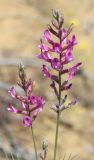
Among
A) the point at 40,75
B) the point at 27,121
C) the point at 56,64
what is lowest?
the point at 40,75

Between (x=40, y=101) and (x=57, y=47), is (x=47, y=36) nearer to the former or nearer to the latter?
(x=57, y=47)

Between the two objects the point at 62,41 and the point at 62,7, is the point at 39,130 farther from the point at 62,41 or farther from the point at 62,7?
the point at 62,41

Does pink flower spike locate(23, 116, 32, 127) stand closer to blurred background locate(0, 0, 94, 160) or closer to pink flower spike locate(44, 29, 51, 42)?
pink flower spike locate(44, 29, 51, 42)

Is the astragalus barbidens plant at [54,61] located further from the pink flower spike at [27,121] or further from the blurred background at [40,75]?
the blurred background at [40,75]

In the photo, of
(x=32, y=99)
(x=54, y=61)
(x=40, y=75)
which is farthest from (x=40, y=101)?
(x=40, y=75)

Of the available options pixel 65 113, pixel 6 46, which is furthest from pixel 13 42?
pixel 65 113

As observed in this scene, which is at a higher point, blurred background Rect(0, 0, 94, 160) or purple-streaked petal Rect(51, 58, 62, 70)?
purple-streaked petal Rect(51, 58, 62, 70)

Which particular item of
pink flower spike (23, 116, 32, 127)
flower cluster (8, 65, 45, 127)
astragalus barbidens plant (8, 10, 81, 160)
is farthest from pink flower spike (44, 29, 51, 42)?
pink flower spike (23, 116, 32, 127)

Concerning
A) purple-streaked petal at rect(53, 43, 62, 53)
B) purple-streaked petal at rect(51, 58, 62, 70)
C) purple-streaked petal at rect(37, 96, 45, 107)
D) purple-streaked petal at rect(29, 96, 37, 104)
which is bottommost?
purple-streaked petal at rect(37, 96, 45, 107)
